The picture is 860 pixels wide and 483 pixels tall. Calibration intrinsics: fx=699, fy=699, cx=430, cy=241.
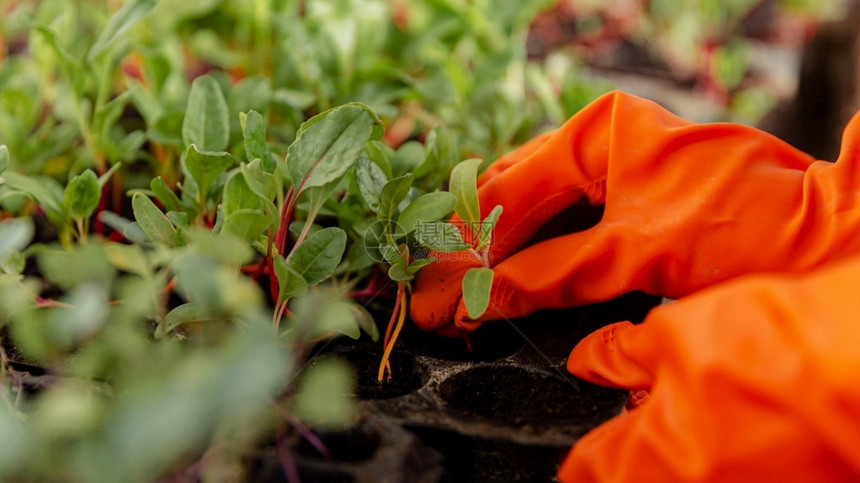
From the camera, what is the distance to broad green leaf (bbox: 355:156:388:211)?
2.25 ft

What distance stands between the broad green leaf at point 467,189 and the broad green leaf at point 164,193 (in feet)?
0.97

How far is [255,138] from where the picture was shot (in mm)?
621

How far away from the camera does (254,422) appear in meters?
0.53

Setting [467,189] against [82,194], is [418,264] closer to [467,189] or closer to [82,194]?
[467,189]

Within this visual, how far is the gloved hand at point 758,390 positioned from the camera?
47 centimetres

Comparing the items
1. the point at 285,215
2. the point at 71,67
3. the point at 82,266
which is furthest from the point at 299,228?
the point at 71,67

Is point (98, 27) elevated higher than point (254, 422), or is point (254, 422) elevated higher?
point (98, 27)

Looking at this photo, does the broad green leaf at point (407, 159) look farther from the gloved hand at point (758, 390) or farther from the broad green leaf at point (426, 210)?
the gloved hand at point (758, 390)

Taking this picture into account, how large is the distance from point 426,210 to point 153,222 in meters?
0.25

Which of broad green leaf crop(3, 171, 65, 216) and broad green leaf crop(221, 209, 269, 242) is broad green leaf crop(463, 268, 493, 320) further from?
broad green leaf crop(3, 171, 65, 216)

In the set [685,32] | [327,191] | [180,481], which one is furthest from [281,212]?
[685,32]

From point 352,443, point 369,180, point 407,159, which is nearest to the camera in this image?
point 352,443

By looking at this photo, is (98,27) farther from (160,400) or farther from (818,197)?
(818,197)

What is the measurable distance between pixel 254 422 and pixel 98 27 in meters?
1.02
